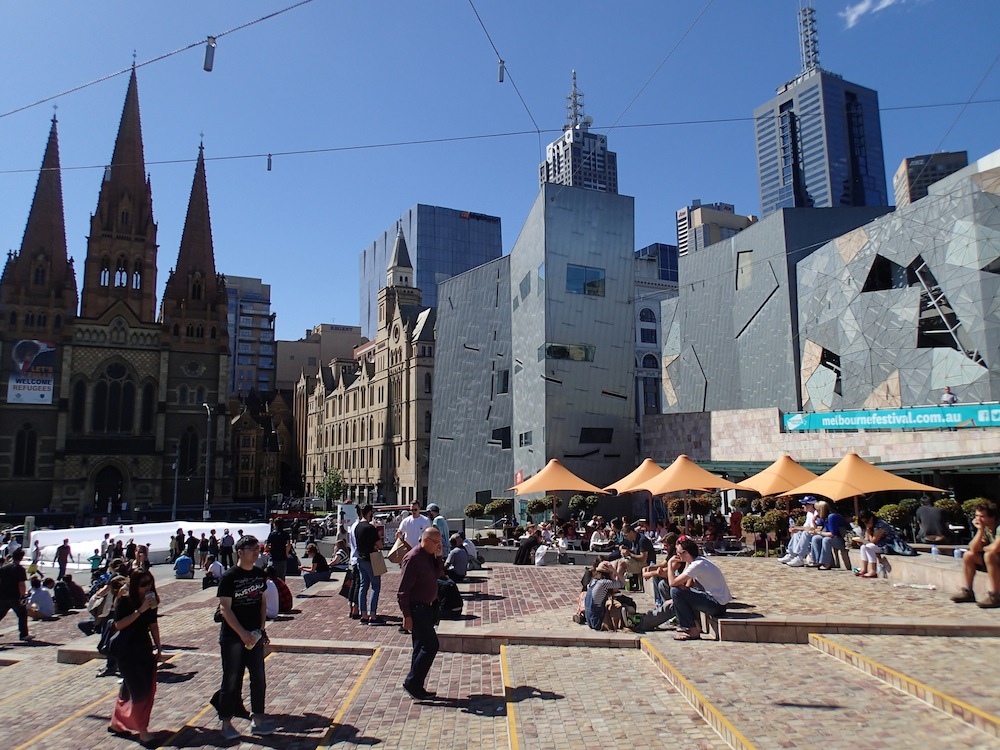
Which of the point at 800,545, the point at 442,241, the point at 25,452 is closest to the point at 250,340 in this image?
the point at 442,241

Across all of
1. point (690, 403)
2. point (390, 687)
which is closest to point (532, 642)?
point (390, 687)

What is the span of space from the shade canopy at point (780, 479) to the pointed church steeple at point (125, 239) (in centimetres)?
7146

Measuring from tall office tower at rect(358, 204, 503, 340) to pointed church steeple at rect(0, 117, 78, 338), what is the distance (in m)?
66.2

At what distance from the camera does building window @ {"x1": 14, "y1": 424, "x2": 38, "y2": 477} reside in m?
65.2

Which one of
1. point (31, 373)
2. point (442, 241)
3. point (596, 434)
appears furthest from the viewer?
point (442, 241)

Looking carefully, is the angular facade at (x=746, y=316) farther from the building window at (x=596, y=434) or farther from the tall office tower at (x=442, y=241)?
the tall office tower at (x=442, y=241)

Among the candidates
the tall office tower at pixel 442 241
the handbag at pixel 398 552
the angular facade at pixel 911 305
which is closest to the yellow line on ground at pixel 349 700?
the handbag at pixel 398 552

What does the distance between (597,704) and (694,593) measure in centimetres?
282

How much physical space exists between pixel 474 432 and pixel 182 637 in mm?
30063

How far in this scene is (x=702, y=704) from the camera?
607 centimetres

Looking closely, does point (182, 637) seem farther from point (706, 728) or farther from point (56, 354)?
point (56, 354)

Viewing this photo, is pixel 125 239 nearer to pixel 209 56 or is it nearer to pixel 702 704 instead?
pixel 209 56

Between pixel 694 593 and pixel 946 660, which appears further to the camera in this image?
pixel 694 593

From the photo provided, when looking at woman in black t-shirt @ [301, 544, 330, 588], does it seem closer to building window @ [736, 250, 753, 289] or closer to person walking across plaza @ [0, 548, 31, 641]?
person walking across plaza @ [0, 548, 31, 641]
